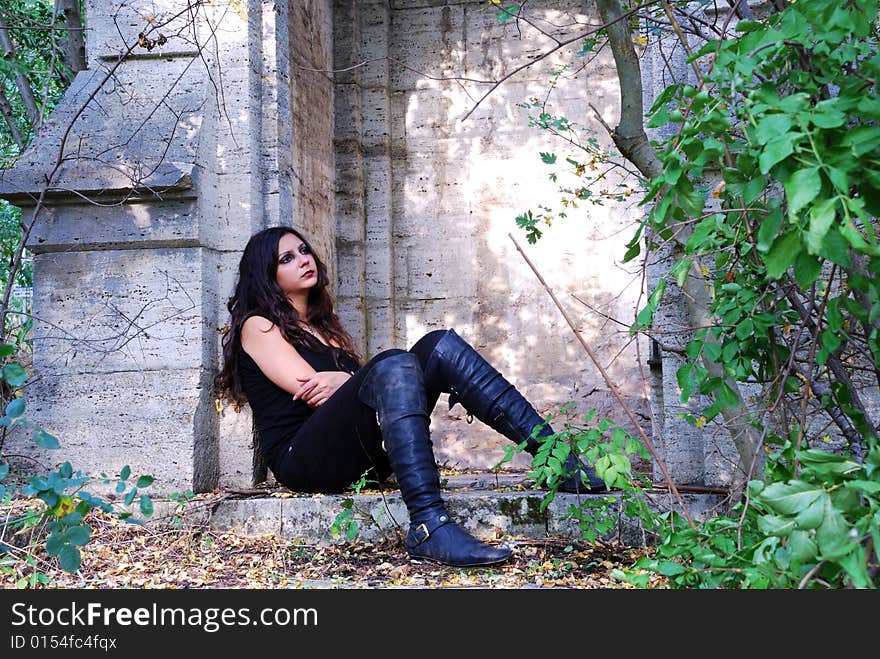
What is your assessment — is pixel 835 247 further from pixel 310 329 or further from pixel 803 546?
pixel 310 329

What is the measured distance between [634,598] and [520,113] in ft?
11.9

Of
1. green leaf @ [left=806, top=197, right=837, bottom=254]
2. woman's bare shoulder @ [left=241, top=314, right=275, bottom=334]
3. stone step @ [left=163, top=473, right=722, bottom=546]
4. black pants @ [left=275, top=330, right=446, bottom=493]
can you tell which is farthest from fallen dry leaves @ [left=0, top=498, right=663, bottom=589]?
green leaf @ [left=806, top=197, right=837, bottom=254]

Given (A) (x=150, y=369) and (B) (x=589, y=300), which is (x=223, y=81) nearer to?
(A) (x=150, y=369)

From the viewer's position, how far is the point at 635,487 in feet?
8.57

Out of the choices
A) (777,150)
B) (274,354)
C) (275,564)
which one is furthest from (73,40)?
(777,150)

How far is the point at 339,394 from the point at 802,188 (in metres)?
2.19

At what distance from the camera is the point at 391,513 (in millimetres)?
3393

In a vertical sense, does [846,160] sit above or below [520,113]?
below

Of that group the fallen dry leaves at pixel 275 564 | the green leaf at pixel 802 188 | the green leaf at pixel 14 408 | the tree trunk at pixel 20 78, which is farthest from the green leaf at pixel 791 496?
the tree trunk at pixel 20 78

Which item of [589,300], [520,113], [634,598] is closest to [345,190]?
[520,113]

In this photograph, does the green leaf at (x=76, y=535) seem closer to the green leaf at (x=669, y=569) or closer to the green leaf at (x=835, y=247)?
the green leaf at (x=669, y=569)

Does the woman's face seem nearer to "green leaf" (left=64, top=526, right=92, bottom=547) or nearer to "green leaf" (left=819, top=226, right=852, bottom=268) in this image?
"green leaf" (left=64, top=526, right=92, bottom=547)

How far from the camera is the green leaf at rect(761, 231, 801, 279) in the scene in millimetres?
1549

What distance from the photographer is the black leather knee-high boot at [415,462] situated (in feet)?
9.48
